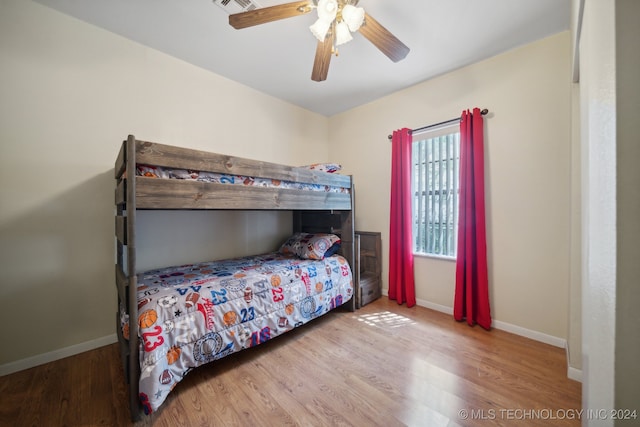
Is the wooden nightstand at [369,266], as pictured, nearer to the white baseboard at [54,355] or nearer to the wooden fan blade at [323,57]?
the wooden fan blade at [323,57]

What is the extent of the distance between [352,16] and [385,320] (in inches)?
95.5

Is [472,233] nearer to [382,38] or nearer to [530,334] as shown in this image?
[530,334]

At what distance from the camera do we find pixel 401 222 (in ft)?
8.95

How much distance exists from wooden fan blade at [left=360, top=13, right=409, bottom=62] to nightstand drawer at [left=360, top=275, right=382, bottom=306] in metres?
2.19

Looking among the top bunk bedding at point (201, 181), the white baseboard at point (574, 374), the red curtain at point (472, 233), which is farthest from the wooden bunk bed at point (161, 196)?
the white baseboard at point (574, 374)

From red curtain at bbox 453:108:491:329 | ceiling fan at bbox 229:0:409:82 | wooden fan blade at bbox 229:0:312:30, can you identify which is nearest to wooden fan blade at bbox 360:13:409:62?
ceiling fan at bbox 229:0:409:82

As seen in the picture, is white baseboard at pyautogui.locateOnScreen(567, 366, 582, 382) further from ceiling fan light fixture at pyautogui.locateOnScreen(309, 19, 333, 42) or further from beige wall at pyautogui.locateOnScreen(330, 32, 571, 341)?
ceiling fan light fixture at pyautogui.locateOnScreen(309, 19, 333, 42)

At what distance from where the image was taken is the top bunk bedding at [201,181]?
1309mm

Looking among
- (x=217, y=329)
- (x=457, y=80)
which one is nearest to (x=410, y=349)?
(x=217, y=329)

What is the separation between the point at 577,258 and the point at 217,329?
7.43 feet

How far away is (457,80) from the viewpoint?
7.82 feet

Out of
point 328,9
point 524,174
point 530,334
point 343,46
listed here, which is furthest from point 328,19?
point 530,334

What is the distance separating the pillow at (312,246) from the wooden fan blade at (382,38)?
172 cm

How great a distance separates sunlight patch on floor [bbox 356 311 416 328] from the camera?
90.3 inches
